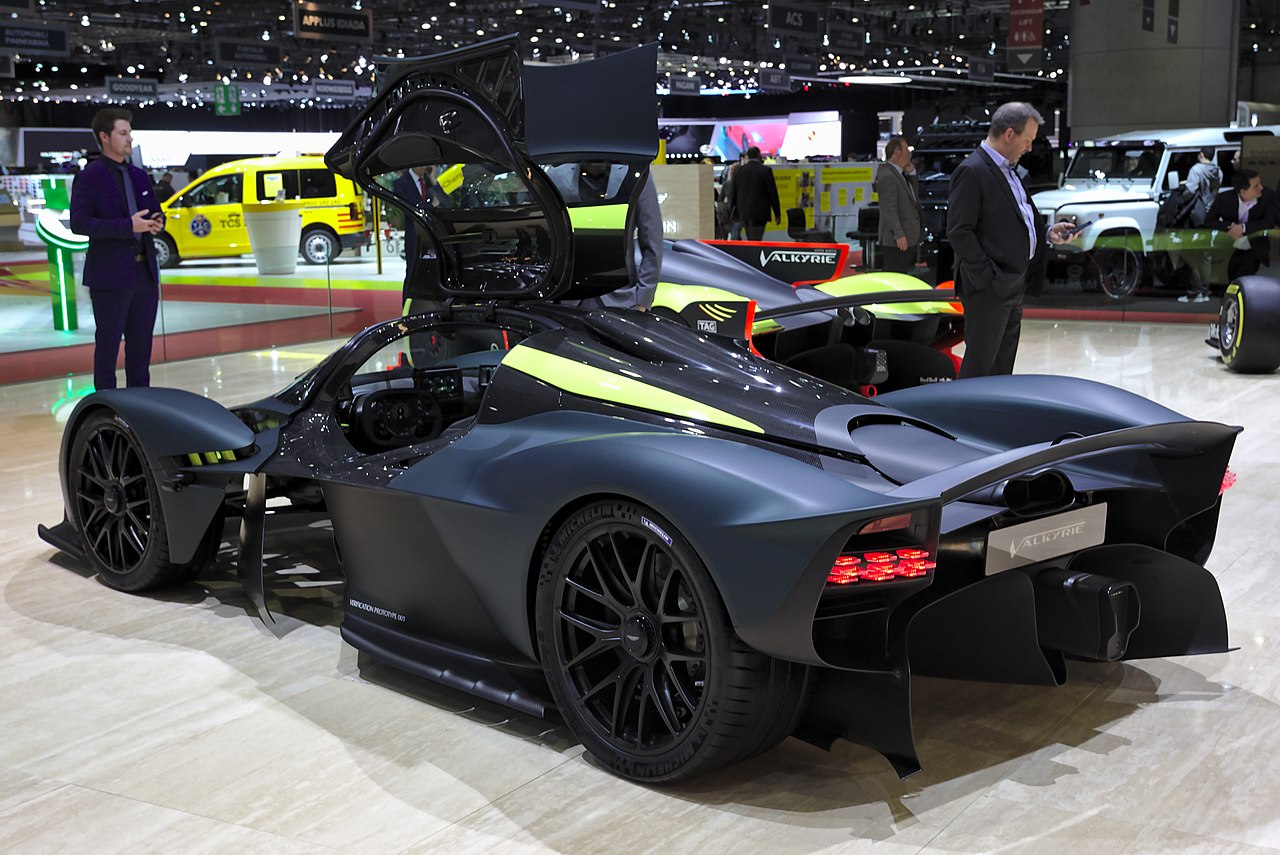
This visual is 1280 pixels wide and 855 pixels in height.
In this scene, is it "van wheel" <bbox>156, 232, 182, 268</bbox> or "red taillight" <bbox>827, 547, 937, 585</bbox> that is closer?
"red taillight" <bbox>827, 547, 937, 585</bbox>

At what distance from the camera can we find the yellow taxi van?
17.2 metres

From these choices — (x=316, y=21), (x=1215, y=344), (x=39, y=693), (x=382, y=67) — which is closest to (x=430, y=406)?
(x=382, y=67)

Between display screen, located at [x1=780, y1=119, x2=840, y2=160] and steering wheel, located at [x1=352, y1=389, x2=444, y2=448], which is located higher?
display screen, located at [x1=780, y1=119, x2=840, y2=160]

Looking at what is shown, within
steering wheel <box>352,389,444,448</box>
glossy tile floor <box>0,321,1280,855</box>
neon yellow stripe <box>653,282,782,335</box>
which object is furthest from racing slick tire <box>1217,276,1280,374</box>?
steering wheel <box>352,389,444,448</box>

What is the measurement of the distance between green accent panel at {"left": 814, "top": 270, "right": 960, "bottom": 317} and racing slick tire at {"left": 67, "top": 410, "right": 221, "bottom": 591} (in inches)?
139

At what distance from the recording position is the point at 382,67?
4254mm

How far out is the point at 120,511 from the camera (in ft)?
14.7

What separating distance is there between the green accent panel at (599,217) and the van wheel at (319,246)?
10842mm

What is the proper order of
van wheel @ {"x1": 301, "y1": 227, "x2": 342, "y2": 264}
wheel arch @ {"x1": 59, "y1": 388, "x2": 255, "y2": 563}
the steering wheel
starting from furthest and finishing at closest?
van wheel @ {"x1": 301, "y1": 227, "x2": 342, "y2": 264} → the steering wheel → wheel arch @ {"x1": 59, "y1": 388, "x2": 255, "y2": 563}

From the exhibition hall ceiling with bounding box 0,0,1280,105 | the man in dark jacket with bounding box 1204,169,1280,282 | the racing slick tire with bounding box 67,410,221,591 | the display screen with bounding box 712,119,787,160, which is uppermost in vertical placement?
the exhibition hall ceiling with bounding box 0,0,1280,105

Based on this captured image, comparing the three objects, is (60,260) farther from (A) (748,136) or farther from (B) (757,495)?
A: (A) (748,136)

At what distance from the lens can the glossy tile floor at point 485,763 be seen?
2775 mm

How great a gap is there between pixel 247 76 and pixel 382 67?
3994cm

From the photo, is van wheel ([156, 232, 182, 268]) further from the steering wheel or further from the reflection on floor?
the steering wheel
